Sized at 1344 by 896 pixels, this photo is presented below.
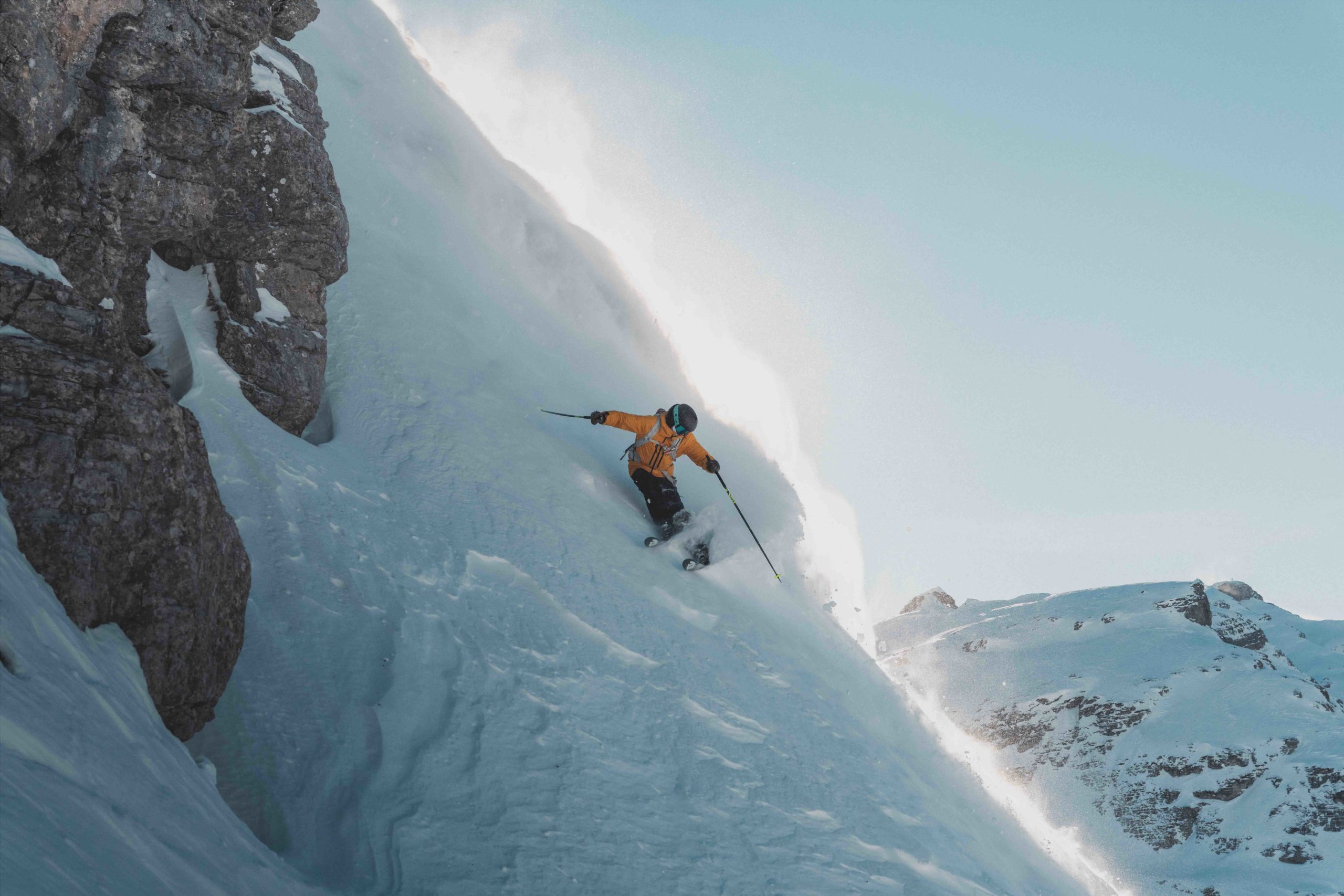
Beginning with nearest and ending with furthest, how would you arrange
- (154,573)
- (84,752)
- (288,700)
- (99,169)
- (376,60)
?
(84,752) < (154,573) < (288,700) < (99,169) < (376,60)

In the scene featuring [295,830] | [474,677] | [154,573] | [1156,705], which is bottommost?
[295,830]

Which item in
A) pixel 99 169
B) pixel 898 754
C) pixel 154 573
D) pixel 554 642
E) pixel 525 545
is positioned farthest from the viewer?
pixel 898 754

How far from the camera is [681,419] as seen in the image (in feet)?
33.0

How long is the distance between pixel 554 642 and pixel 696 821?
1967 mm

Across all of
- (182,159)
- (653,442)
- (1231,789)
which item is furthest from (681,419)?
(1231,789)

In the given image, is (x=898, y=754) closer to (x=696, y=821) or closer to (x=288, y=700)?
(x=696, y=821)

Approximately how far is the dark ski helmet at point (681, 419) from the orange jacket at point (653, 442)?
0.19ft

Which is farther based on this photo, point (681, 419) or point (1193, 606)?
point (1193, 606)

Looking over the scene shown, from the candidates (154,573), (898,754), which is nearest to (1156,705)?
(898,754)

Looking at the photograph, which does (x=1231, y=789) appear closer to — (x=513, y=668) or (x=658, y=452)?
(x=658, y=452)

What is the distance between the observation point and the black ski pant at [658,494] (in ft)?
32.5

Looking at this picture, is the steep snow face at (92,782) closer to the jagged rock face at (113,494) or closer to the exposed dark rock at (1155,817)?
the jagged rock face at (113,494)

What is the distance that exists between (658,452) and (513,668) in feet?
14.9

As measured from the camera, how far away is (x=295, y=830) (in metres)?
4.25
